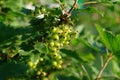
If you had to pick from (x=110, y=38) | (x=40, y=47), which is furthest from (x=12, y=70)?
(x=110, y=38)

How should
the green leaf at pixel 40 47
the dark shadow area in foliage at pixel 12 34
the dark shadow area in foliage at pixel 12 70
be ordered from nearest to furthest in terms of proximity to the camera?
the green leaf at pixel 40 47, the dark shadow area in foliage at pixel 12 34, the dark shadow area in foliage at pixel 12 70

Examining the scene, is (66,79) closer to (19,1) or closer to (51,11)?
(51,11)

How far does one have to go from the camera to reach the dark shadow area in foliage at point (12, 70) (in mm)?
2255

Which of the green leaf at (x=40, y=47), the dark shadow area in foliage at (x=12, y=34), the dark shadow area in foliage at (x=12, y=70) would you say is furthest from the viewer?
the dark shadow area in foliage at (x=12, y=70)

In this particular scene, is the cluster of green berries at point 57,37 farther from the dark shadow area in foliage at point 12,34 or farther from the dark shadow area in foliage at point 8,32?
the dark shadow area in foliage at point 8,32

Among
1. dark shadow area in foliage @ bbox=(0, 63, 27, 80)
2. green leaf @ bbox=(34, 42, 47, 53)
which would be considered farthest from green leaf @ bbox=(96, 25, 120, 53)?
dark shadow area in foliage @ bbox=(0, 63, 27, 80)

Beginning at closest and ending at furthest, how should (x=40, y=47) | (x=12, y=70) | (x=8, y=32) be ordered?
(x=40, y=47) → (x=12, y=70) → (x=8, y=32)

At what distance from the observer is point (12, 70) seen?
2281 millimetres

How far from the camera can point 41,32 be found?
2006 millimetres

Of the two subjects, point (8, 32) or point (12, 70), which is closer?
point (12, 70)

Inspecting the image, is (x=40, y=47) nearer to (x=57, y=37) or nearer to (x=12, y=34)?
(x=57, y=37)

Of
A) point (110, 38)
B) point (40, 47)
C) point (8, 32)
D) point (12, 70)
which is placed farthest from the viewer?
point (8, 32)

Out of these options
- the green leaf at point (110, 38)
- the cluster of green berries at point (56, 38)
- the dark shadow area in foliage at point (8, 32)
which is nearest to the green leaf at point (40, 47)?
the cluster of green berries at point (56, 38)

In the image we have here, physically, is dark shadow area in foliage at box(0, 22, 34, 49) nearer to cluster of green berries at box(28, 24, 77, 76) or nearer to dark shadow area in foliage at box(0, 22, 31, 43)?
dark shadow area in foliage at box(0, 22, 31, 43)
